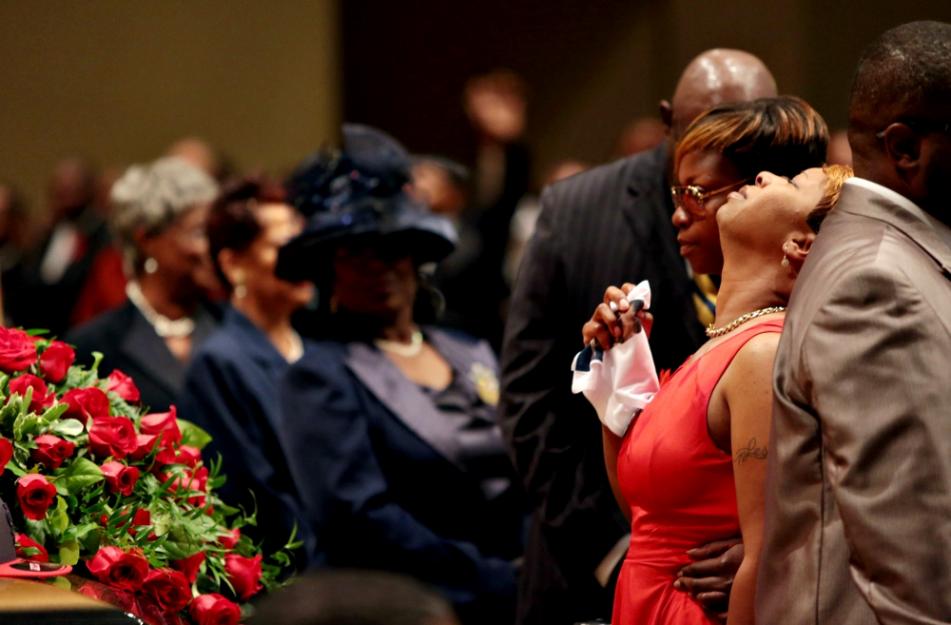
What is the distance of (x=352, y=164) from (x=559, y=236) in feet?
3.17

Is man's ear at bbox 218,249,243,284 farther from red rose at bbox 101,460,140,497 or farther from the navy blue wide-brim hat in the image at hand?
red rose at bbox 101,460,140,497

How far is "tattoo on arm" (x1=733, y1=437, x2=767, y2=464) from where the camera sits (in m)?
2.21

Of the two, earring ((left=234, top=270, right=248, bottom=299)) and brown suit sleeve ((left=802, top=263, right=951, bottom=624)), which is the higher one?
brown suit sleeve ((left=802, top=263, right=951, bottom=624))

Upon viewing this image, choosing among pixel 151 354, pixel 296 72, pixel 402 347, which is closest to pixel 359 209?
pixel 402 347

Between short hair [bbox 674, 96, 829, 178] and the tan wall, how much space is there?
296 inches

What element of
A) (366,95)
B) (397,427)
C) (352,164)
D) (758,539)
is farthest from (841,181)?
(366,95)

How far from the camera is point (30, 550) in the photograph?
251 centimetres

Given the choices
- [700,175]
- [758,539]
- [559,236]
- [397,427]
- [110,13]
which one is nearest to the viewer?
[758,539]

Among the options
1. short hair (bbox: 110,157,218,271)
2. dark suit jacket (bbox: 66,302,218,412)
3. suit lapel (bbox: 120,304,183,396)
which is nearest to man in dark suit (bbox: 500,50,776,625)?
dark suit jacket (bbox: 66,302,218,412)

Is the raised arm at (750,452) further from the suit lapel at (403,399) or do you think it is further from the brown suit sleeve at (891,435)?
the suit lapel at (403,399)

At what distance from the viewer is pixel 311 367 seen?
392cm

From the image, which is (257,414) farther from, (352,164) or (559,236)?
(559,236)

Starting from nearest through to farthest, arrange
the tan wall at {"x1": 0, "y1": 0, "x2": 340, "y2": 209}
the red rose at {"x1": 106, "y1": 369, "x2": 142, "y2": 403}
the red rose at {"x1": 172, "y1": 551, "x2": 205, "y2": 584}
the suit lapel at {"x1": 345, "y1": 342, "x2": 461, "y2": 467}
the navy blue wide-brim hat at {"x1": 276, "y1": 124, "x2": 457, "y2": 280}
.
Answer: the red rose at {"x1": 172, "y1": 551, "x2": 205, "y2": 584}, the red rose at {"x1": 106, "y1": 369, "x2": 142, "y2": 403}, the suit lapel at {"x1": 345, "y1": 342, "x2": 461, "y2": 467}, the navy blue wide-brim hat at {"x1": 276, "y1": 124, "x2": 457, "y2": 280}, the tan wall at {"x1": 0, "y1": 0, "x2": 340, "y2": 209}

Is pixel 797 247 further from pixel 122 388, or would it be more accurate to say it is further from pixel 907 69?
pixel 122 388
